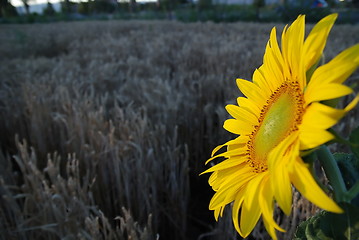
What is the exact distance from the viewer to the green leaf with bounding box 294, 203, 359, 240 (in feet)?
0.85

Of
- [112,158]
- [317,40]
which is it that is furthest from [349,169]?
[112,158]

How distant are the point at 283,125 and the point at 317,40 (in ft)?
0.29

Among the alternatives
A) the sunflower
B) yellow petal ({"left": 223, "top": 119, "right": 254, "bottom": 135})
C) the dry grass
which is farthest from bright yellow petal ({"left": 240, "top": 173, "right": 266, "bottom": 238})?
the dry grass

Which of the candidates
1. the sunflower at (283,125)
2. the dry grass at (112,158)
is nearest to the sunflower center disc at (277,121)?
the sunflower at (283,125)

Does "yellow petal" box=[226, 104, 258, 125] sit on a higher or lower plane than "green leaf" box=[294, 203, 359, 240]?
higher

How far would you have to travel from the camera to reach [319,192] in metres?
0.25

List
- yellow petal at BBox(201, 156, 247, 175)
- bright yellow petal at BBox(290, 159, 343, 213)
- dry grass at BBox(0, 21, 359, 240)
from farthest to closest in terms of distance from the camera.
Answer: dry grass at BBox(0, 21, 359, 240), yellow petal at BBox(201, 156, 247, 175), bright yellow petal at BBox(290, 159, 343, 213)

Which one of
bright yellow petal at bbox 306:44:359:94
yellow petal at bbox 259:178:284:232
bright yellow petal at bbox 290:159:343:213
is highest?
bright yellow petal at bbox 306:44:359:94

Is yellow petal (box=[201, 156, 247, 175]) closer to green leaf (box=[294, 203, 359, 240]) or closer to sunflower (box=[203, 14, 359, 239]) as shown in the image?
sunflower (box=[203, 14, 359, 239])

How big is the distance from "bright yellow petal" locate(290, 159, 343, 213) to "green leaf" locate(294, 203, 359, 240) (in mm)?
31

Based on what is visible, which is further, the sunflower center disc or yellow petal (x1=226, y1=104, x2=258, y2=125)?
yellow petal (x1=226, y1=104, x2=258, y2=125)

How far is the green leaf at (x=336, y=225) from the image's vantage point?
Answer: 0.26 metres

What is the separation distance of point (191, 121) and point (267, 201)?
1360mm

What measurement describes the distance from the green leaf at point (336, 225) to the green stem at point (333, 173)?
0.01 m
